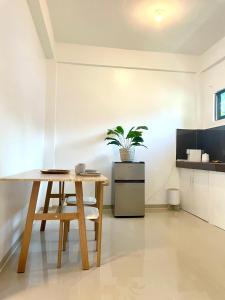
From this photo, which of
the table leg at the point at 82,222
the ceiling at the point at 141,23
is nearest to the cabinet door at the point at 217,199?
the table leg at the point at 82,222

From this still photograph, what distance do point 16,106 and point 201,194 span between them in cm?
297

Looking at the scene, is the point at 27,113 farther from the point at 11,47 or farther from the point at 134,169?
the point at 134,169

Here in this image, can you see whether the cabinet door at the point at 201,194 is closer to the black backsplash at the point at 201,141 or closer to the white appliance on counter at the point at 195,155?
the white appliance on counter at the point at 195,155

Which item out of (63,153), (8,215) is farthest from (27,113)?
(63,153)

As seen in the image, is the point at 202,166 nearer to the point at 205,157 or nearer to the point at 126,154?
the point at 205,157

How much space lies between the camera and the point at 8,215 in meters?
2.23

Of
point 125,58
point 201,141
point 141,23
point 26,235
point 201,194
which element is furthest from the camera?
point 201,141

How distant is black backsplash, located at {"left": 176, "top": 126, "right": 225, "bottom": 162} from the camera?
4.23 metres

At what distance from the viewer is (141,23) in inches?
143

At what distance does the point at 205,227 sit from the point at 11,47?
10.4 ft

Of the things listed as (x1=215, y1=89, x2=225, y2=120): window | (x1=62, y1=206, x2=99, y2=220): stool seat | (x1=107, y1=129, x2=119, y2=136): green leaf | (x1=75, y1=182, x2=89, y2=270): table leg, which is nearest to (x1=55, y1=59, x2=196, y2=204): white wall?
(x1=107, y1=129, x2=119, y2=136): green leaf

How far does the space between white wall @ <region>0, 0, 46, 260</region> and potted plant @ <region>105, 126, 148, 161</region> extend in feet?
4.61

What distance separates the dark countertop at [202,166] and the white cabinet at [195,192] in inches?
4.3

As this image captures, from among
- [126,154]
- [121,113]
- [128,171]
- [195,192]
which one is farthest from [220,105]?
[128,171]
